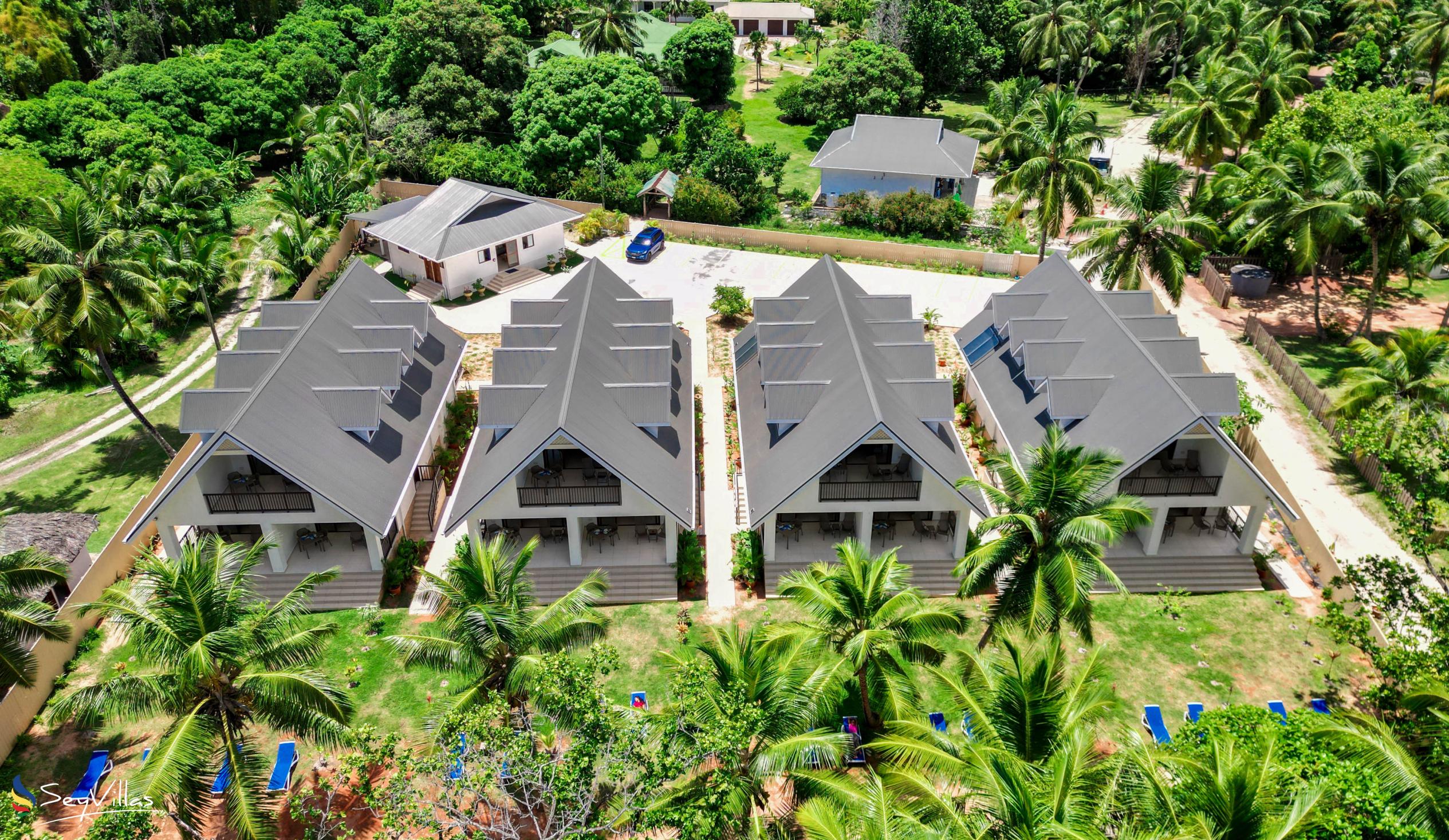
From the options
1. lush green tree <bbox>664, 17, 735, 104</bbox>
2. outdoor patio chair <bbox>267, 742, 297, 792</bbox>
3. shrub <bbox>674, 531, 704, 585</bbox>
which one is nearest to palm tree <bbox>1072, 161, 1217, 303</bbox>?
shrub <bbox>674, 531, 704, 585</bbox>

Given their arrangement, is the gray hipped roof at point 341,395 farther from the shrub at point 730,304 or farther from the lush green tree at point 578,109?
the lush green tree at point 578,109

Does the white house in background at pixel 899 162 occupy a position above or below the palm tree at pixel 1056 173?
below

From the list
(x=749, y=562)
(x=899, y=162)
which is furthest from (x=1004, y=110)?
(x=749, y=562)

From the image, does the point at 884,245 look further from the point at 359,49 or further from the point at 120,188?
the point at 359,49

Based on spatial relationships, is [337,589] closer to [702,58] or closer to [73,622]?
[73,622]

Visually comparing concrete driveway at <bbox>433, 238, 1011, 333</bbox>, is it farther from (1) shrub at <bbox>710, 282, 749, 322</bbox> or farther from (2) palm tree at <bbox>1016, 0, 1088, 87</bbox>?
(2) palm tree at <bbox>1016, 0, 1088, 87</bbox>

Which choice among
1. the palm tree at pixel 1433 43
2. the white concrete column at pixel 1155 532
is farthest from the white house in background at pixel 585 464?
the palm tree at pixel 1433 43

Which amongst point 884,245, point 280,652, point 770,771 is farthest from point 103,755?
point 884,245
